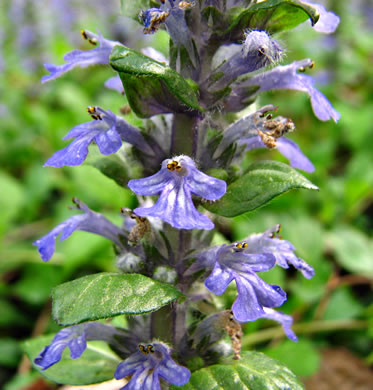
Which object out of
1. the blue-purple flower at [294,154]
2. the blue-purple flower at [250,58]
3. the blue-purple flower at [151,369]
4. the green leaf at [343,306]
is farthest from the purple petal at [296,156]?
the green leaf at [343,306]

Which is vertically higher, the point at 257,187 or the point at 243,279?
the point at 257,187

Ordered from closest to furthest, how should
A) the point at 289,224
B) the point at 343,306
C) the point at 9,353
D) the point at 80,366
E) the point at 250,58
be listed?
the point at 250,58 → the point at 80,366 → the point at 9,353 → the point at 343,306 → the point at 289,224

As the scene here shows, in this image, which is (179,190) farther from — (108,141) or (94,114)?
(94,114)

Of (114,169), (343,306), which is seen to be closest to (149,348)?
(114,169)

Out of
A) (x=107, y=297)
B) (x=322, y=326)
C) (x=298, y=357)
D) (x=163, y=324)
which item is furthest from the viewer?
(x=322, y=326)

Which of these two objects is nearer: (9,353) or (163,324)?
(163,324)

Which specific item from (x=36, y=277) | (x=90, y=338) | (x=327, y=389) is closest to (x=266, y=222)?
(x=327, y=389)
